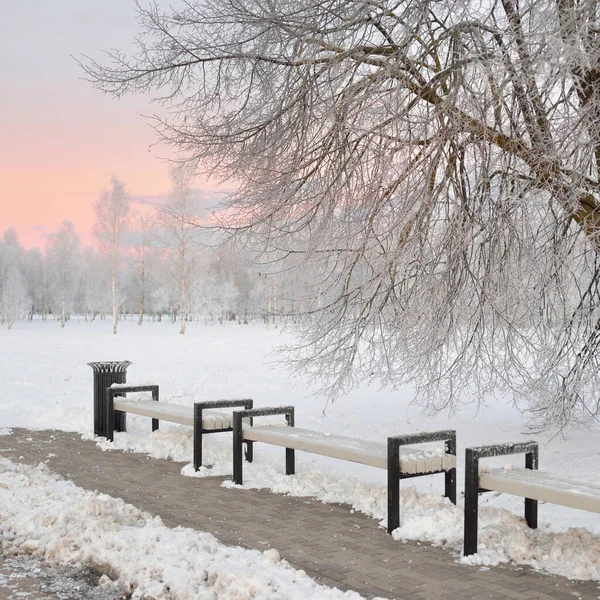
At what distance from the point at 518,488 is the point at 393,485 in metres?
0.92

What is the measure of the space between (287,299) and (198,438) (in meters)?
1.91

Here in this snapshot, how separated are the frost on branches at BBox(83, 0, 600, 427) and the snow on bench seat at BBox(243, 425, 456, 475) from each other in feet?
4.26

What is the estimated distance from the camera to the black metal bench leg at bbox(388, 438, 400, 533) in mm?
4879

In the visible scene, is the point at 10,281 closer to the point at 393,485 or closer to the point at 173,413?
the point at 173,413

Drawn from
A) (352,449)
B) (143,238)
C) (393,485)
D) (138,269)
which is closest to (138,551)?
(393,485)

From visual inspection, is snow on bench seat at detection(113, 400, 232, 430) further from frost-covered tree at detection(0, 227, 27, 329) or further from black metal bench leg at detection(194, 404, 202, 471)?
frost-covered tree at detection(0, 227, 27, 329)

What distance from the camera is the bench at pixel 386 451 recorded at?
4949mm

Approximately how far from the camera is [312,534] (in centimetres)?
481

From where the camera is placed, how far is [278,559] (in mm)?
4172

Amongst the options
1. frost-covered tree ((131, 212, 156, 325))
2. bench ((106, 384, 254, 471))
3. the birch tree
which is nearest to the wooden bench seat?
bench ((106, 384, 254, 471))

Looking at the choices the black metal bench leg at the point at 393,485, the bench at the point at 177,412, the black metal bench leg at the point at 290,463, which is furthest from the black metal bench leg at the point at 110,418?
the black metal bench leg at the point at 393,485

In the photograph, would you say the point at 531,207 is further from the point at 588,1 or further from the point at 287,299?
the point at 287,299

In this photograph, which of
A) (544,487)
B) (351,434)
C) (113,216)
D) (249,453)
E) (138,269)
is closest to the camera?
(544,487)

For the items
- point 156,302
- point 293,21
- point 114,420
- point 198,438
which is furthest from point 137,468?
point 156,302
